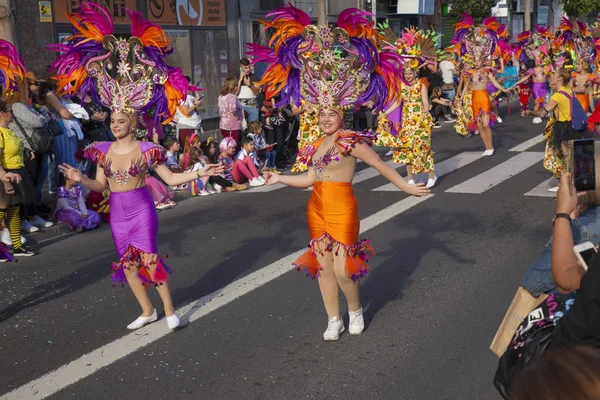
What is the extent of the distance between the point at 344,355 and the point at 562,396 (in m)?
4.17

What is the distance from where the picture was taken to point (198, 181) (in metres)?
12.4

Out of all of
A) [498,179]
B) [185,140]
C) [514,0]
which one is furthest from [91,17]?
[514,0]

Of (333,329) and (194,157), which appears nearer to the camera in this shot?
(333,329)

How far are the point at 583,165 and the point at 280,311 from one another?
3.84m

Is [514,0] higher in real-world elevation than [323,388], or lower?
higher

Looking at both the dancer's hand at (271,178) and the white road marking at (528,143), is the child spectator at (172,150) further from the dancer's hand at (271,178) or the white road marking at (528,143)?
the white road marking at (528,143)

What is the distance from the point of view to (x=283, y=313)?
6609mm

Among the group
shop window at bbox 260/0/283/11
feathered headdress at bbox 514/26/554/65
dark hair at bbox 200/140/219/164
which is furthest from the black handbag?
feathered headdress at bbox 514/26/554/65

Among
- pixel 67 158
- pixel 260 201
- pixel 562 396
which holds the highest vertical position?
pixel 562 396

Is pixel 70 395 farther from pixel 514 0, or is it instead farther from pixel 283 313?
pixel 514 0

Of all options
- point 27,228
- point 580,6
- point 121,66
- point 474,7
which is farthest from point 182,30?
point 580,6

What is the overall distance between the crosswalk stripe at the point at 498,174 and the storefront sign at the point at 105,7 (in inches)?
284

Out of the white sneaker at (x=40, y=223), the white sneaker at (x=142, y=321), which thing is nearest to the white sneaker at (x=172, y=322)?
the white sneaker at (x=142, y=321)

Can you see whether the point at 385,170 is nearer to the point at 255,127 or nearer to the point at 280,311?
the point at 280,311
